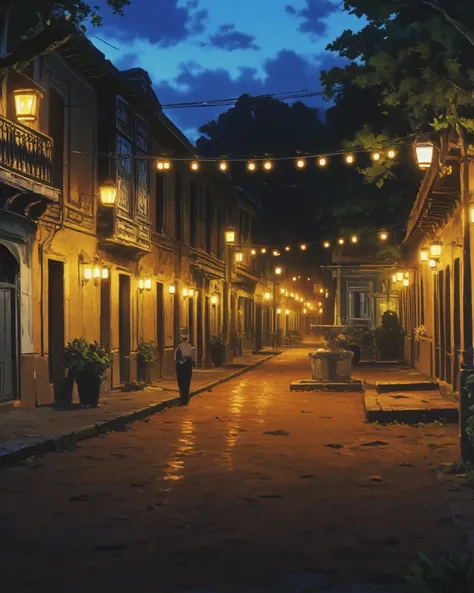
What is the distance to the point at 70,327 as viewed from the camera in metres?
20.2

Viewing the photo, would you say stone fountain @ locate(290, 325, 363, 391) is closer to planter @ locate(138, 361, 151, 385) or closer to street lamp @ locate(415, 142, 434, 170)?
planter @ locate(138, 361, 151, 385)

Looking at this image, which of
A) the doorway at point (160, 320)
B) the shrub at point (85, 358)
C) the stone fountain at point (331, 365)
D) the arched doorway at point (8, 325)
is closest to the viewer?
the arched doorway at point (8, 325)

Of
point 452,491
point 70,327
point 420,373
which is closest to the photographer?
point 452,491

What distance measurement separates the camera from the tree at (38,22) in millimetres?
11766

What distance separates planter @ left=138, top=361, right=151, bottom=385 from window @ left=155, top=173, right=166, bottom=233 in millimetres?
4872

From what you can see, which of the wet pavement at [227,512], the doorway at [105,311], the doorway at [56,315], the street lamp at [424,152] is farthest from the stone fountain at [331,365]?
the street lamp at [424,152]

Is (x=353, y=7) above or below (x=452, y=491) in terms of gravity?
above

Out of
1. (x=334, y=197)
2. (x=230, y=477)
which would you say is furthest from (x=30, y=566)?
(x=334, y=197)

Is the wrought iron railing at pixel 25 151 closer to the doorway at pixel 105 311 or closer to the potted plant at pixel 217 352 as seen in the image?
the doorway at pixel 105 311

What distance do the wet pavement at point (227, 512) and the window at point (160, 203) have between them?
14.5m

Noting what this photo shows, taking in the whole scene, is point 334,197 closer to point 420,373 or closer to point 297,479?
point 420,373

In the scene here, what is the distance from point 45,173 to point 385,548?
1247 centimetres

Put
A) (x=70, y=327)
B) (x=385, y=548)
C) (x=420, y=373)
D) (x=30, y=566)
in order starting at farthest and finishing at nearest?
(x=420, y=373) < (x=70, y=327) < (x=385, y=548) < (x=30, y=566)

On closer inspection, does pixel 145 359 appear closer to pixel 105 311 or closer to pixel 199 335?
pixel 105 311
